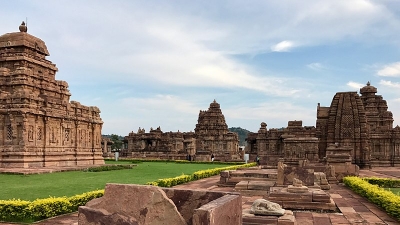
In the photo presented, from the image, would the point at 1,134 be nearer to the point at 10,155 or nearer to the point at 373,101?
the point at 10,155

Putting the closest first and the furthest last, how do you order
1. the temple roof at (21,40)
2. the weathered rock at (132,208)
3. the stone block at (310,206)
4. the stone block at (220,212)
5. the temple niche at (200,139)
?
the stone block at (220,212)
the weathered rock at (132,208)
the stone block at (310,206)
the temple roof at (21,40)
the temple niche at (200,139)

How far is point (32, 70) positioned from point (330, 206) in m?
23.2

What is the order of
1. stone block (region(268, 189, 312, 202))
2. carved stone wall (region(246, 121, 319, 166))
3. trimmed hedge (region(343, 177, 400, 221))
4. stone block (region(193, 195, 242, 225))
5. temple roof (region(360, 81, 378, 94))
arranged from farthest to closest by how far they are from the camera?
temple roof (region(360, 81, 378, 94))
carved stone wall (region(246, 121, 319, 166))
stone block (region(268, 189, 312, 202))
trimmed hedge (region(343, 177, 400, 221))
stone block (region(193, 195, 242, 225))

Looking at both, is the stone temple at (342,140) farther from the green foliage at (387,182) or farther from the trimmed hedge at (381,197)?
the trimmed hedge at (381,197)

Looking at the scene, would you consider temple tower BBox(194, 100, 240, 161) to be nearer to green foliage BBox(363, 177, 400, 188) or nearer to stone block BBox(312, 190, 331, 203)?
green foliage BBox(363, 177, 400, 188)

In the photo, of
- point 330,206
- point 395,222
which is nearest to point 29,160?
point 330,206

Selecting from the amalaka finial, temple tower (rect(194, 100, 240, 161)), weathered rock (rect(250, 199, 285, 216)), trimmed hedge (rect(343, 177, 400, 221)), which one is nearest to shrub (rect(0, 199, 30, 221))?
weathered rock (rect(250, 199, 285, 216))

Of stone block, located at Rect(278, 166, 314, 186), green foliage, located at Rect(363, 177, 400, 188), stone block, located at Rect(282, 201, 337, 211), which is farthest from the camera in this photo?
green foliage, located at Rect(363, 177, 400, 188)

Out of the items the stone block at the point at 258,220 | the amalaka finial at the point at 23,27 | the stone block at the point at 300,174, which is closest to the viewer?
the stone block at the point at 258,220

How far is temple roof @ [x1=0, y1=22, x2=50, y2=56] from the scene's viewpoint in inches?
1008

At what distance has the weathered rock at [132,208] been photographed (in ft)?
12.6

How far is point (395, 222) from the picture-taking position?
7.96m

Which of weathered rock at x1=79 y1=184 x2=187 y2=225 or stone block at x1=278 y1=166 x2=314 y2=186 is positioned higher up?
weathered rock at x1=79 y1=184 x2=187 y2=225

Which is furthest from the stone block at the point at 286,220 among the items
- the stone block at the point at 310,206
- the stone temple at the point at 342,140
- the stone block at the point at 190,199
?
the stone temple at the point at 342,140
